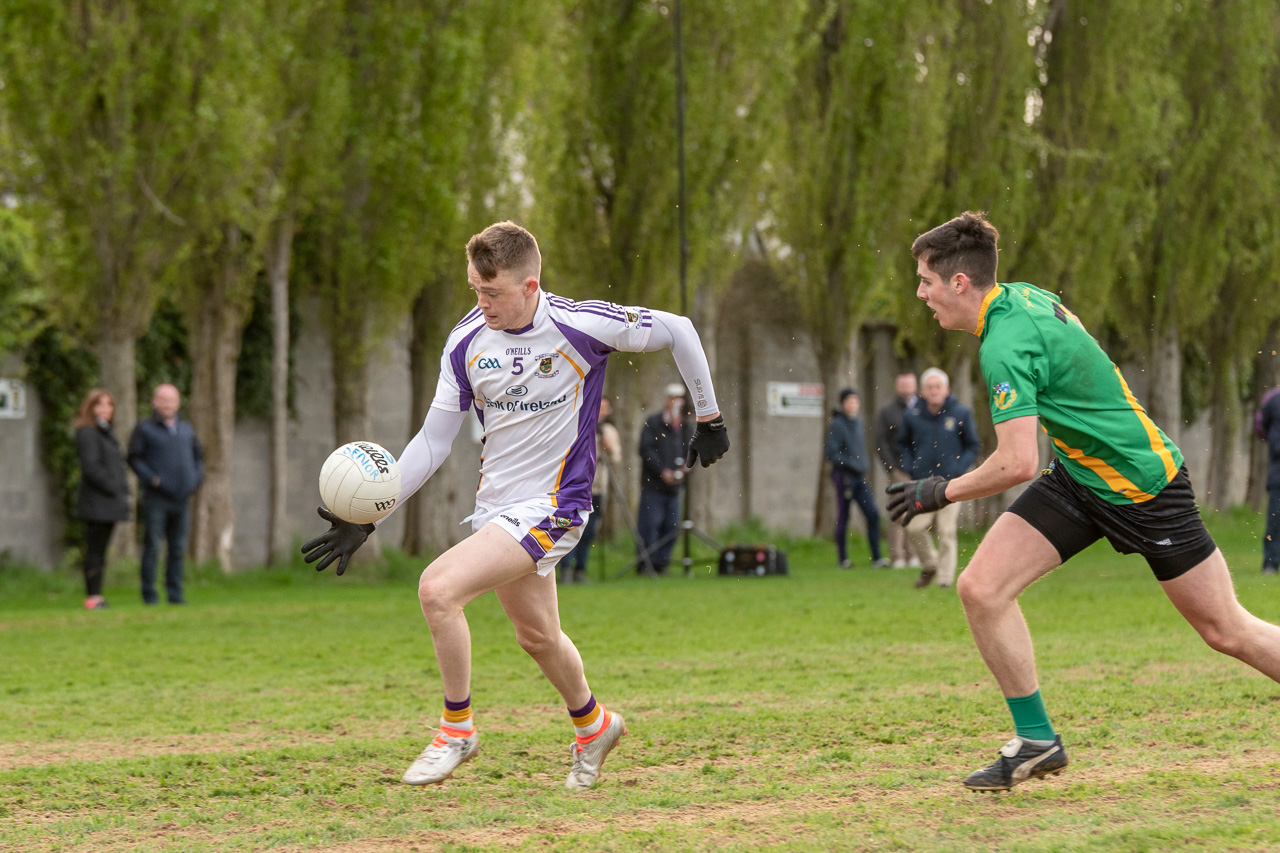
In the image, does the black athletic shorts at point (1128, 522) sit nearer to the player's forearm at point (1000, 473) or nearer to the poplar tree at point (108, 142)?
the player's forearm at point (1000, 473)

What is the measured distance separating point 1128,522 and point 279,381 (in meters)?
15.1

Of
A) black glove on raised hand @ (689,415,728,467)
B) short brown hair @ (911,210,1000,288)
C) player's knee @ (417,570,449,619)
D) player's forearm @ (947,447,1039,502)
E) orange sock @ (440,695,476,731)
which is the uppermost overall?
short brown hair @ (911,210,1000,288)

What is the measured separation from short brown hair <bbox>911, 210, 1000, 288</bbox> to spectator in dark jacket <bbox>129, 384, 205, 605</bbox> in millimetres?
10028

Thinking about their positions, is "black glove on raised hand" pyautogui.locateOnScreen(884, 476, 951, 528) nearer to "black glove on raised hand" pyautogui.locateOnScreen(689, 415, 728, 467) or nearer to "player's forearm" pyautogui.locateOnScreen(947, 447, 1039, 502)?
"player's forearm" pyautogui.locateOnScreen(947, 447, 1039, 502)

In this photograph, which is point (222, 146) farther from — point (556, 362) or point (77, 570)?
point (556, 362)

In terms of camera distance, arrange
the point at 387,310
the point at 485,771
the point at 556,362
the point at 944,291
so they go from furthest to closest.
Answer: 1. the point at 387,310
2. the point at 485,771
3. the point at 556,362
4. the point at 944,291

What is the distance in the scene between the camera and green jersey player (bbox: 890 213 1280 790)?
4898 millimetres

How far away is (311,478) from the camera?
66.4 ft

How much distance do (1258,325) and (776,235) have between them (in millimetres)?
12208

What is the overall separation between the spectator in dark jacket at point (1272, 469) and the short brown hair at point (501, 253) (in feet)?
36.2

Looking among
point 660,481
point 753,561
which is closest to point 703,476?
point 753,561

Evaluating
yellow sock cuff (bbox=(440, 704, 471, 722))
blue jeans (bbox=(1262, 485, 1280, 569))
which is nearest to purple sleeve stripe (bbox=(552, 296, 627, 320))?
yellow sock cuff (bbox=(440, 704, 471, 722))

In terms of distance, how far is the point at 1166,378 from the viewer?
27.2 m

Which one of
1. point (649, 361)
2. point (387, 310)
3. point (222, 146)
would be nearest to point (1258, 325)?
point (649, 361)
